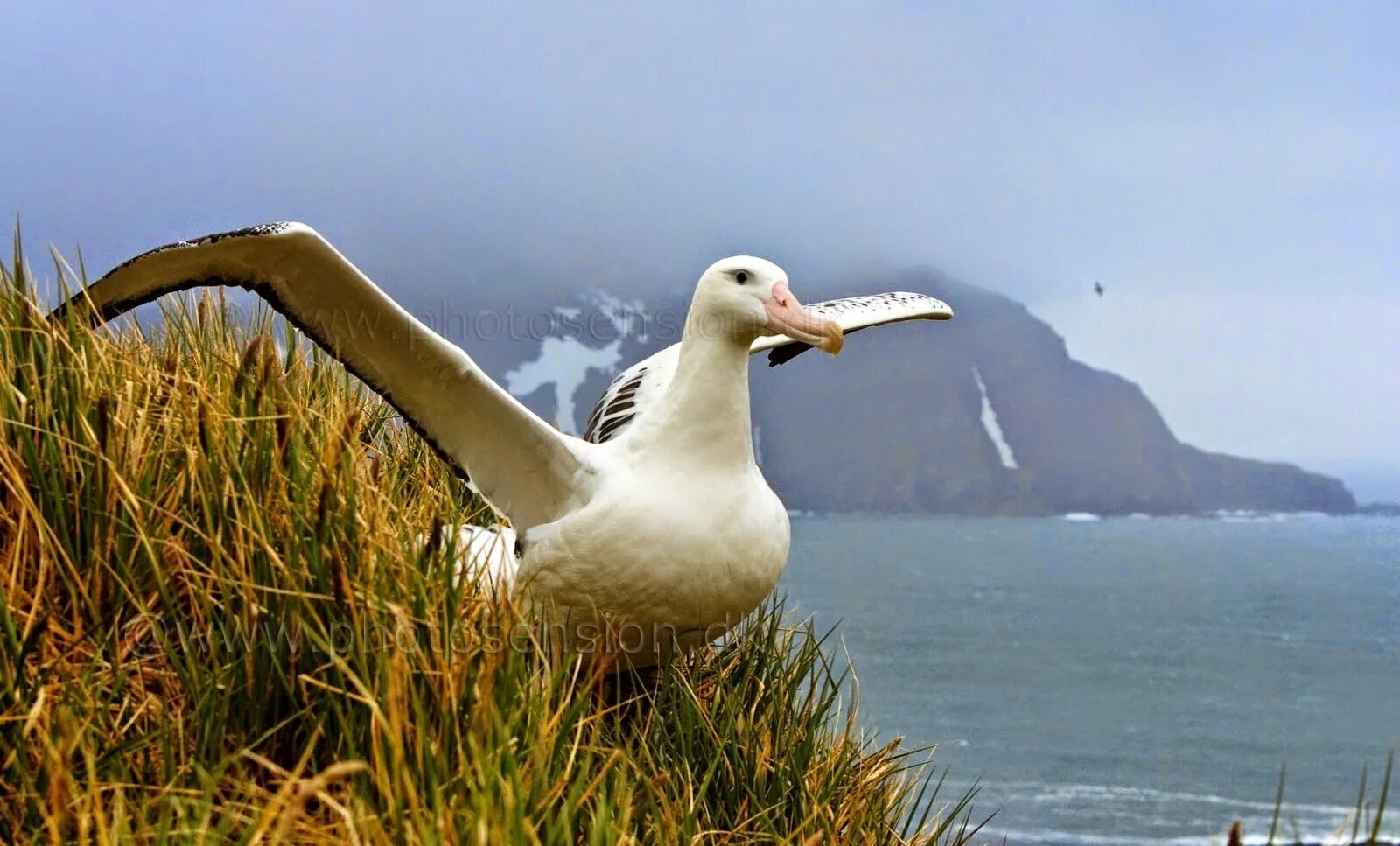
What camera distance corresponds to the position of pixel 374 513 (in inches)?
116

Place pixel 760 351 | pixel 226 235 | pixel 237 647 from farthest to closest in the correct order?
1. pixel 760 351
2. pixel 226 235
3. pixel 237 647

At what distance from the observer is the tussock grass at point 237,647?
7.71ft

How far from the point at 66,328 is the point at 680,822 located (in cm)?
228

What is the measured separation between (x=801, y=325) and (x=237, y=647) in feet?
6.69

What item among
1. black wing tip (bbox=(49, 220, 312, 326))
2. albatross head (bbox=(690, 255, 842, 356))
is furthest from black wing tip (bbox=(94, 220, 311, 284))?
albatross head (bbox=(690, 255, 842, 356))

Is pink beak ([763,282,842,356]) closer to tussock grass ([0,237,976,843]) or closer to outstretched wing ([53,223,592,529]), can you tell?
outstretched wing ([53,223,592,529])

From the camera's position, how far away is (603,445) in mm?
4258

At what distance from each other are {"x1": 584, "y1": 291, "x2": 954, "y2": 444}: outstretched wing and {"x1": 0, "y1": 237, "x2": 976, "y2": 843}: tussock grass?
1.43m

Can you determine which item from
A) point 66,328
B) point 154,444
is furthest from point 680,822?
point 66,328

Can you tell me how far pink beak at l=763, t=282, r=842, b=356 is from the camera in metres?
3.97

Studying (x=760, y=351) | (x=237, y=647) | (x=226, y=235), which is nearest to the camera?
(x=237, y=647)

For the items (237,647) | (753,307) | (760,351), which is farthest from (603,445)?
(237,647)

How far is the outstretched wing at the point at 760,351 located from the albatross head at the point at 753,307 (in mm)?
444

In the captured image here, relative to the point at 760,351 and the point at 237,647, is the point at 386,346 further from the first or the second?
the point at 760,351
